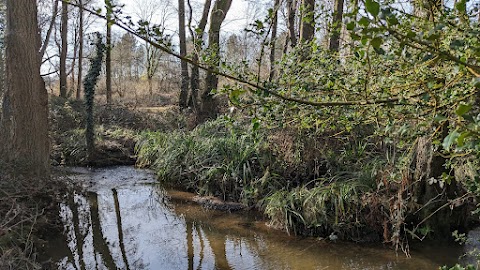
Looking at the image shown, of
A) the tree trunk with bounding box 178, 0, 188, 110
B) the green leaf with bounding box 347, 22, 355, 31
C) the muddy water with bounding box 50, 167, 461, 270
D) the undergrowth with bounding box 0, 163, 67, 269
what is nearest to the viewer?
the green leaf with bounding box 347, 22, 355, 31

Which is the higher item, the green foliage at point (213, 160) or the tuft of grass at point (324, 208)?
the green foliage at point (213, 160)

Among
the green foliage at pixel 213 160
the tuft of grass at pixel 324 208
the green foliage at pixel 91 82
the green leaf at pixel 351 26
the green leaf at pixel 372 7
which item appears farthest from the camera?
the green foliage at pixel 91 82

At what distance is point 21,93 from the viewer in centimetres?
625

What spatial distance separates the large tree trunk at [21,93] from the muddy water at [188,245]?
1.02m

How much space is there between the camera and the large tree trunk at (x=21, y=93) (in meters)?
6.21

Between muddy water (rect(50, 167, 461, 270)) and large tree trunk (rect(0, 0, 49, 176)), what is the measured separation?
102cm

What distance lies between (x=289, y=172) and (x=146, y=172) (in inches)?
167

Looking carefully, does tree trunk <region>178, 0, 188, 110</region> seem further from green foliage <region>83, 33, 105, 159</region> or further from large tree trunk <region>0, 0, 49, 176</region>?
large tree trunk <region>0, 0, 49, 176</region>

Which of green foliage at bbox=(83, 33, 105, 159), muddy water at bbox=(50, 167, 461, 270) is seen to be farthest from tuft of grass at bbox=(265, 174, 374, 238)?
green foliage at bbox=(83, 33, 105, 159)

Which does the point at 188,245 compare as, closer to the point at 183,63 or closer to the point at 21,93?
the point at 21,93

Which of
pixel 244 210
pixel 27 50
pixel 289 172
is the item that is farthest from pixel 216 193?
pixel 27 50

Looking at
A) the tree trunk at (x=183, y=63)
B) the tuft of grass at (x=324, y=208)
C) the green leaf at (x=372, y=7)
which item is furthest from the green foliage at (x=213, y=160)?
the green leaf at (x=372, y=7)

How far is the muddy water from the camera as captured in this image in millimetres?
4984

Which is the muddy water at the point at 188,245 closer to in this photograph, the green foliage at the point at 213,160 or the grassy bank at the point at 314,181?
the grassy bank at the point at 314,181
